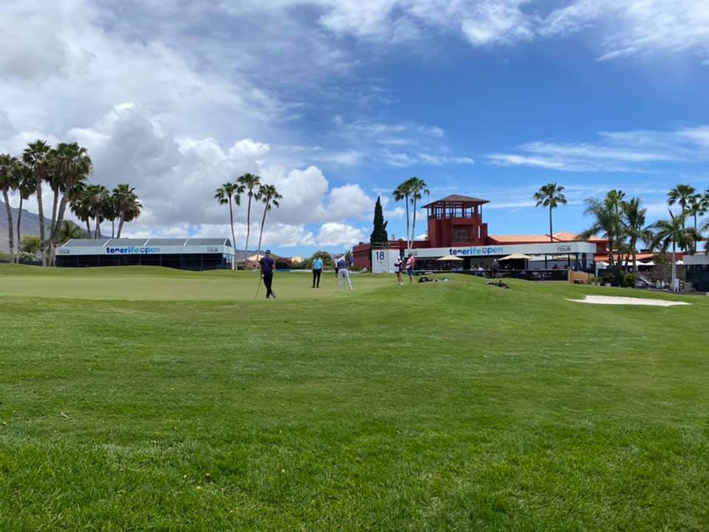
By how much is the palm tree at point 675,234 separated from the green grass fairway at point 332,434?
56.3m

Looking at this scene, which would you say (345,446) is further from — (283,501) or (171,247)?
(171,247)

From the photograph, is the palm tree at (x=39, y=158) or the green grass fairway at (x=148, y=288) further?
the palm tree at (x=39, y=158)

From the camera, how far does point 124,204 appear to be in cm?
7988

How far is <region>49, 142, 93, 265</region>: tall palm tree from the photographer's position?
61.0 metres

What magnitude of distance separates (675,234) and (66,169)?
6888cm

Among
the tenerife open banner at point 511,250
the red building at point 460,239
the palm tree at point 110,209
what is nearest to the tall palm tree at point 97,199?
the palm tree at point 110,209

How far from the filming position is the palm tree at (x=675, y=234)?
59.6m

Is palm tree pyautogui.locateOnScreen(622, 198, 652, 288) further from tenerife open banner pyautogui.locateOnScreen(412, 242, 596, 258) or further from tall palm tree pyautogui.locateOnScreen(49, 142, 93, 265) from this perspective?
tall palm tree pyautogui.locateOnScreen(49, 142, 93, 265)

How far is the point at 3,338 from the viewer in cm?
910

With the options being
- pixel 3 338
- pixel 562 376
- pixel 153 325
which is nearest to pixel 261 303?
pixel 153 325

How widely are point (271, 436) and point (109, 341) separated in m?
5.83

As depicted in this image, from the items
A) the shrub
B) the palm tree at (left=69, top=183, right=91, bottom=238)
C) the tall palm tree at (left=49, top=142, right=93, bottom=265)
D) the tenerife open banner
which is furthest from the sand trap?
the palm tree at (left=69, top=183, right=91, bottom=238)

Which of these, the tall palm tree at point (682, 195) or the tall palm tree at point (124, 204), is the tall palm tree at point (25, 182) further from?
the tall palm tree at point (682, 195)

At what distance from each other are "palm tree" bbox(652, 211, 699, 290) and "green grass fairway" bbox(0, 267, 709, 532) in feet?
185
